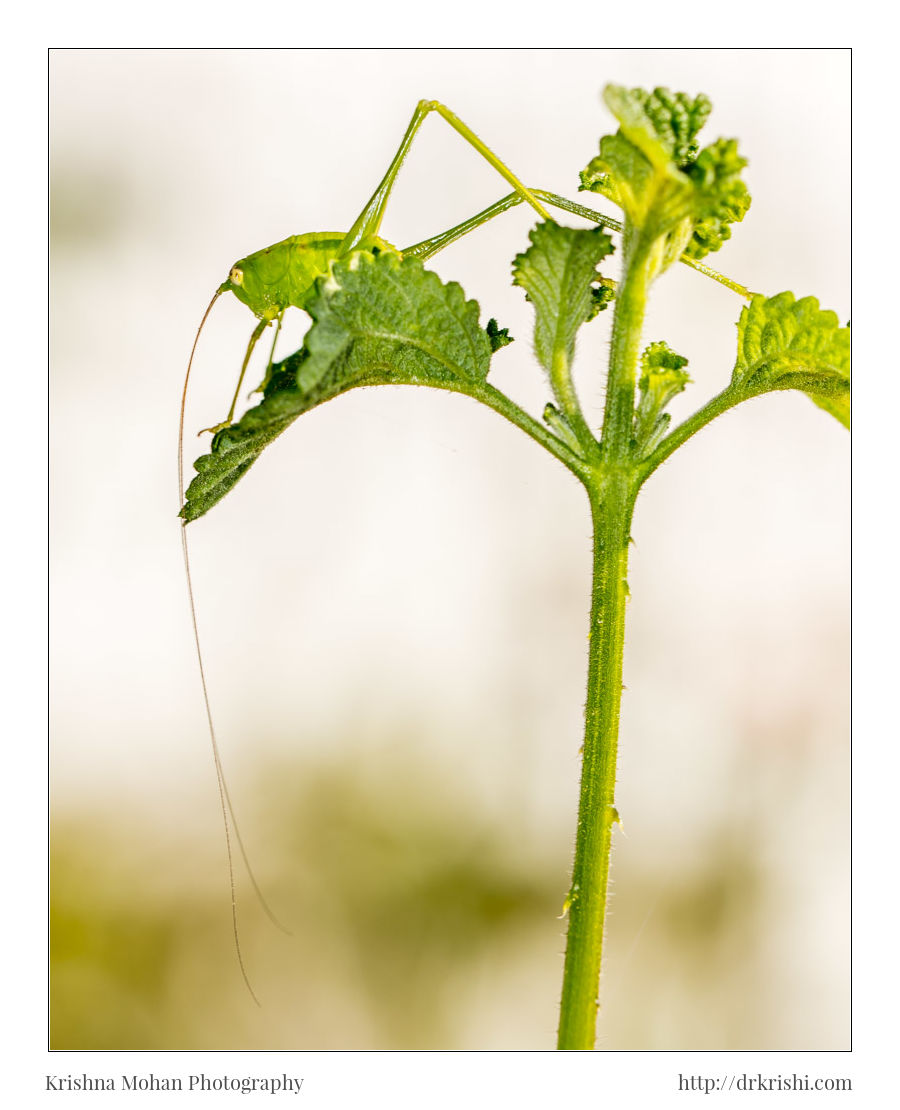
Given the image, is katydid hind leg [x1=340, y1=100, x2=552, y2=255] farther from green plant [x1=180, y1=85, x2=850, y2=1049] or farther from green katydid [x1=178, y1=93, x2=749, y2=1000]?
green plant [x1=180, y1=85, x2=850, y2=1049]

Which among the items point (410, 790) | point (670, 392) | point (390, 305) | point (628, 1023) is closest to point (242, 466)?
point (390, 305)

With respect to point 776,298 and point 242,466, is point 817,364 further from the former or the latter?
point 242,466

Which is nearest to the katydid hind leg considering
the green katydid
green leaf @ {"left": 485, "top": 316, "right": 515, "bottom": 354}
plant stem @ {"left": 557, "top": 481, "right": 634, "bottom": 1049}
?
the green katydid

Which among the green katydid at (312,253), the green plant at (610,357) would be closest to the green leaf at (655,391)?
the green plant at (610,357)

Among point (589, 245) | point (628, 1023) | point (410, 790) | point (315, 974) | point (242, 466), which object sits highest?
point (589, 245)

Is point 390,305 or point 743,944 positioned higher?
point 390,305

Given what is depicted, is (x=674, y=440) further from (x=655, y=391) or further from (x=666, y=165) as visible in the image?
(x=666, y=165)

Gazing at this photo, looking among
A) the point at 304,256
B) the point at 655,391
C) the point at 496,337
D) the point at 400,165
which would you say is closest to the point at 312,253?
the point at 304,256
